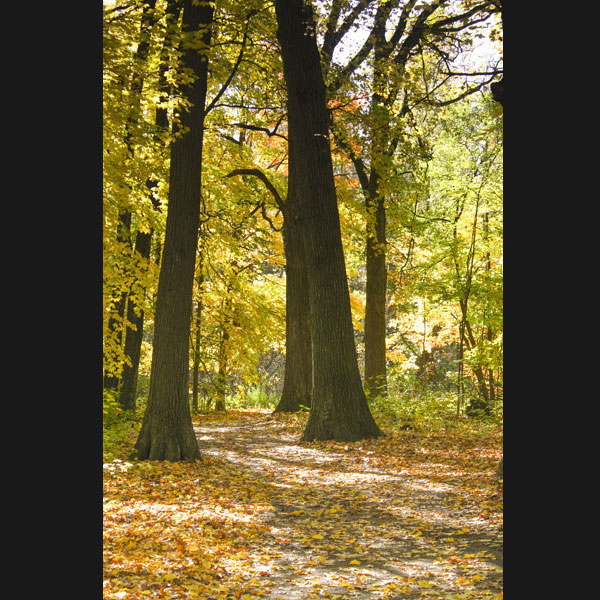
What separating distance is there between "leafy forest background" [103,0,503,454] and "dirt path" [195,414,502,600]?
187 cm

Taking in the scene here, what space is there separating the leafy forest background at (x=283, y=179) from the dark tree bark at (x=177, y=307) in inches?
3.9

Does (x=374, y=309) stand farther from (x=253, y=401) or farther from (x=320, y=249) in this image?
(x=253, y=401)

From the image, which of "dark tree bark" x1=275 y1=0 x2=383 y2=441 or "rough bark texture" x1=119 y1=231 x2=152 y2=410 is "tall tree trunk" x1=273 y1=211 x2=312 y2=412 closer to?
"rough bark texture" x1=119 y1=231 x2=152 y2=410

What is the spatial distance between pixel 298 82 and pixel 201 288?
27.4 feet

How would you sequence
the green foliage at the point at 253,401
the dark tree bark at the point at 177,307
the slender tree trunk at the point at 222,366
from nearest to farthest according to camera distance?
the dark tree bark at the point at 177,307, the slender tree trunk at the point at 222,366, the green foliage at the point at 253,401

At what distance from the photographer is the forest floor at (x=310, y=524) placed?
14.8 feet

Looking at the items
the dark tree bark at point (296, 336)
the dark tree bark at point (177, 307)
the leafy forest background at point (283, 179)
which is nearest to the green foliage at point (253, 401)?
the leafy forest background at point (283, 179)

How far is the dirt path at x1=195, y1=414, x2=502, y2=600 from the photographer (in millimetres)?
4512

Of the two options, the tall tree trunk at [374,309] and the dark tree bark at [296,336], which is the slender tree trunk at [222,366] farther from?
the tall tree trunk at [374,309]

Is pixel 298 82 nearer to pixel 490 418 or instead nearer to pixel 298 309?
pixel 298 309

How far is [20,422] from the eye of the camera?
1.26 m

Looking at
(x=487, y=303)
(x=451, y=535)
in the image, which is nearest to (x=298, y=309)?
A: (x=487, y=303)

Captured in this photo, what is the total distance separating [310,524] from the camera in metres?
6.34

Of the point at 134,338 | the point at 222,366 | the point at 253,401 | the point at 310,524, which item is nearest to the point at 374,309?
the point at 222,366
